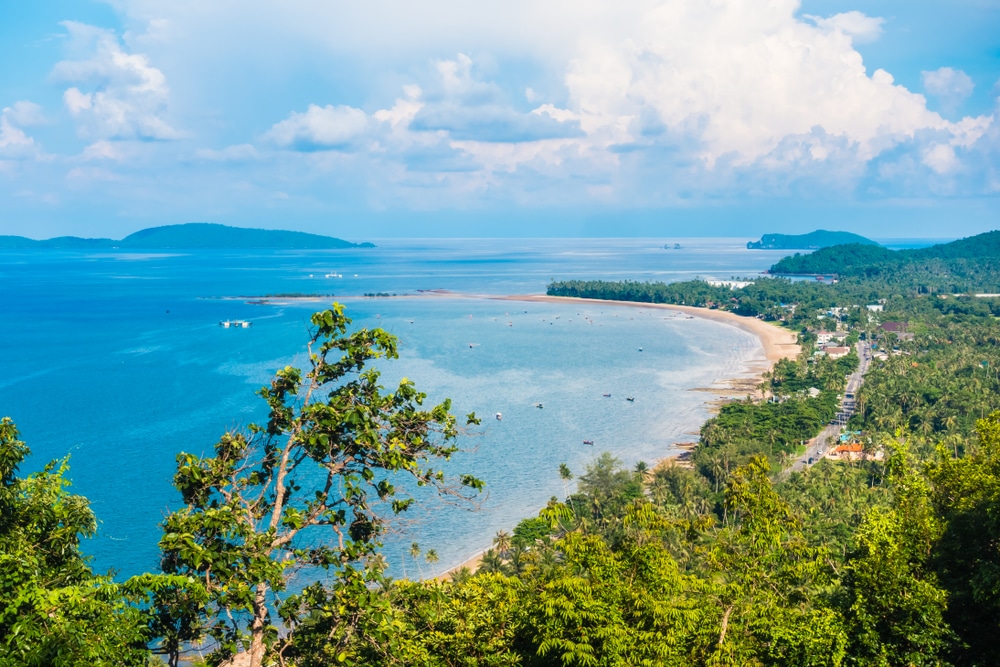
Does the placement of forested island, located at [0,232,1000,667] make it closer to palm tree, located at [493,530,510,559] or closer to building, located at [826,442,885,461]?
palm tree, located at [493,530,510,559]

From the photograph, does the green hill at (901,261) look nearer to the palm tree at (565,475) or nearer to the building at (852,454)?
the building at (852,454)

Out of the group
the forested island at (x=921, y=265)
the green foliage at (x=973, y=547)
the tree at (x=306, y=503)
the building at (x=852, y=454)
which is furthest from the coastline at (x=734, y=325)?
the forested island at (x=921, y=265)

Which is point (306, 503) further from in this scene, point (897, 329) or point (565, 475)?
point (897, 329)

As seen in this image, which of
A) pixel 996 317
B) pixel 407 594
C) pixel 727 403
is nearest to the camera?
pixel 407 594

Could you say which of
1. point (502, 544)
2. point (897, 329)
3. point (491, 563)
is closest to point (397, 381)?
point (502, 544)

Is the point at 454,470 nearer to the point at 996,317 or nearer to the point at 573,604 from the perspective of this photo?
the point at 573,604

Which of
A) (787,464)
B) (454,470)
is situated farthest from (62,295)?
(787,464)

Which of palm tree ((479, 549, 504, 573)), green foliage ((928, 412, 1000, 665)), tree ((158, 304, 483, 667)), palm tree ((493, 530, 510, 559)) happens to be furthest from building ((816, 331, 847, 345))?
tree ((158, 304, 483, 667))
